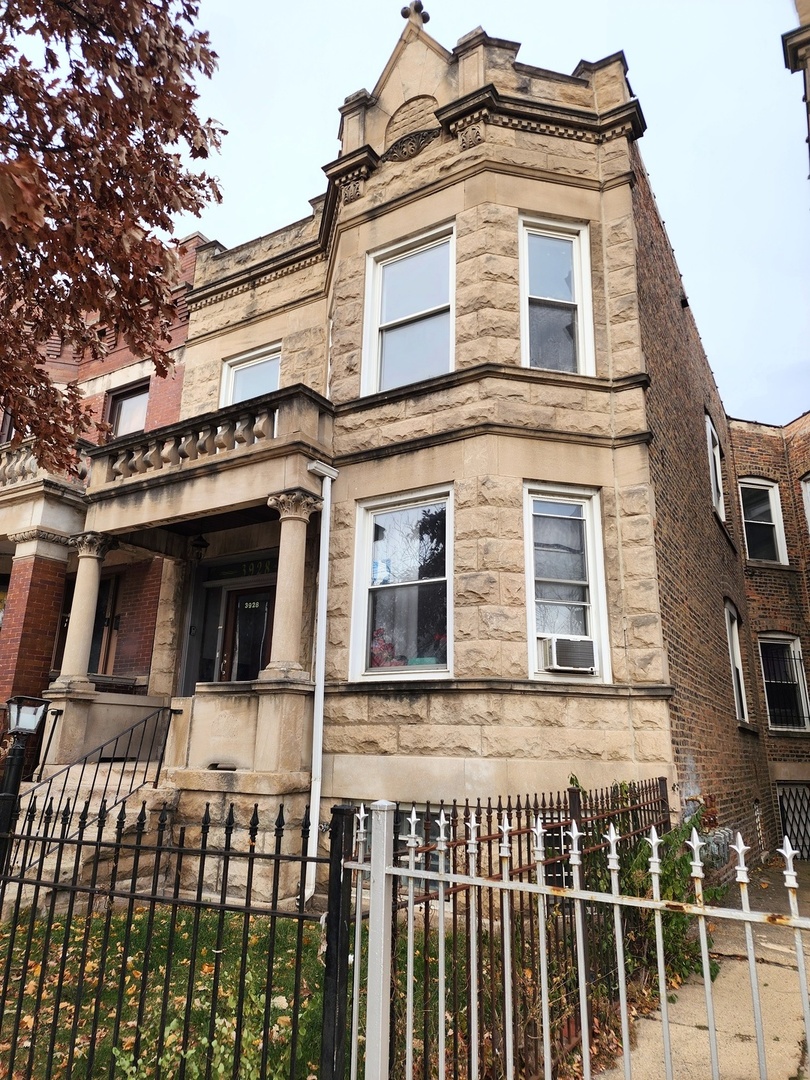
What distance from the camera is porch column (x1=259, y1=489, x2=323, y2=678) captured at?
27.8ft

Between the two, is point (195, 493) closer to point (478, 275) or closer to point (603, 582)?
point (478, 275)

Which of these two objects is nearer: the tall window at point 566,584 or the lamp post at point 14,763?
the lamp post at point 14,763

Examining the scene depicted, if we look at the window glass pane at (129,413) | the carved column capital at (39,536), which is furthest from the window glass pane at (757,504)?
the carved column capital at (39,536)

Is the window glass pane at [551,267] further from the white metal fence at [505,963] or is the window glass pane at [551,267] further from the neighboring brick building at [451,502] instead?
the white metal fence at [505,963]

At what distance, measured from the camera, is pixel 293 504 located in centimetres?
898

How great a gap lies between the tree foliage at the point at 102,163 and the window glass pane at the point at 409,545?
3948 millimetres

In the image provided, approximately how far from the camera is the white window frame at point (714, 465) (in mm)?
13984

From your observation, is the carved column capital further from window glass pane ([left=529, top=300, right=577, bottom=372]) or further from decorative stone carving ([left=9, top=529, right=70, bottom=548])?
window glass pane ([left=529, top=300, right=577, bottom=372])

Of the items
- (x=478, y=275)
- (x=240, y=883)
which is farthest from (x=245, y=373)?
(x=240, y=883)

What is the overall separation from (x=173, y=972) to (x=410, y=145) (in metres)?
10.1

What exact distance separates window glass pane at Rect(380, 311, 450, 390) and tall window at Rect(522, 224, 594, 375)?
3.56 ft

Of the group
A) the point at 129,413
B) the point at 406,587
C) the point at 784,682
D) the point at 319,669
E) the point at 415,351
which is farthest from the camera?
the point at 784,682

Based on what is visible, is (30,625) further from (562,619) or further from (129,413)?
(562,619)

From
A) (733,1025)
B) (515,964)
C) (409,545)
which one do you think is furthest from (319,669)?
(733,1025)
